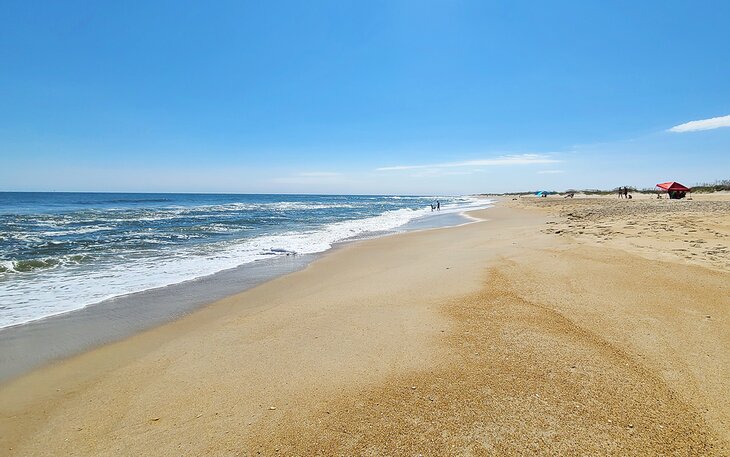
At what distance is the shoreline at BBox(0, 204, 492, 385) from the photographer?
4.55m

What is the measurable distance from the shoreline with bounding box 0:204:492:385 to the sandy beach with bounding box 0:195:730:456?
351 mm

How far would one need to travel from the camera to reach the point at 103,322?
224 inches

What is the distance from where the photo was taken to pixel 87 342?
16.1 feet

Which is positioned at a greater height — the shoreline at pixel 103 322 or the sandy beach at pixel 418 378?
the sandy beach at pixel 418 378

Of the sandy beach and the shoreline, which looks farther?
the shoreline

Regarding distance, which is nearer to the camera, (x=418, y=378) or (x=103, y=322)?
(x=418, y=378)

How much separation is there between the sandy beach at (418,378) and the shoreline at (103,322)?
351 millimetres

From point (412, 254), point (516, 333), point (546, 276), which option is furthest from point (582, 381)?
point (412, 254)

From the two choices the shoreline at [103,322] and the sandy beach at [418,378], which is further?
the shoreline at [103,322]

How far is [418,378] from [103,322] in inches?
214

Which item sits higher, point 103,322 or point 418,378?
point 418,378

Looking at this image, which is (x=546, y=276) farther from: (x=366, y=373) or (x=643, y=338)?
(x=366, y=373)

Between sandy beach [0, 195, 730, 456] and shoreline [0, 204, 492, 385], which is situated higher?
sandy beach [0, 195, 730, 456]

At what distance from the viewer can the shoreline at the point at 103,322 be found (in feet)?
14.9
